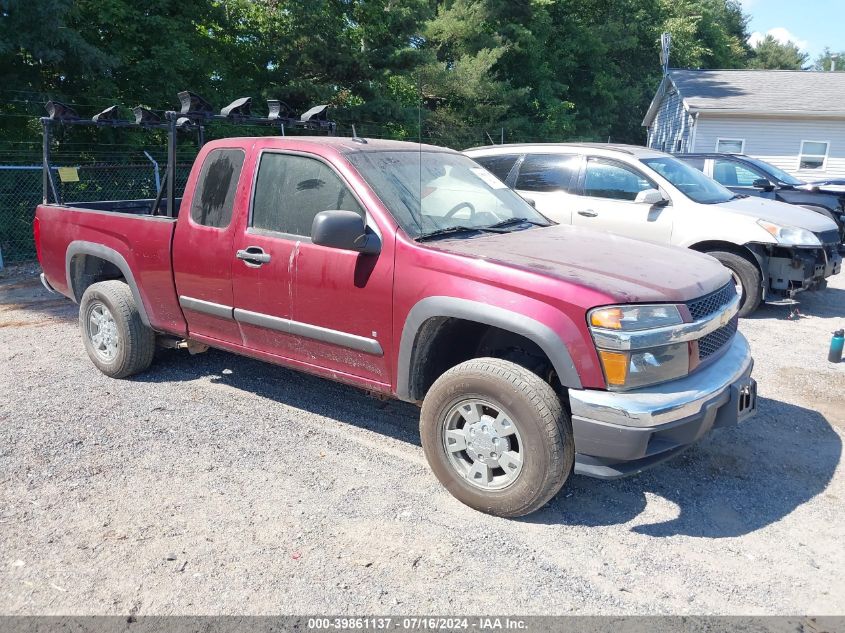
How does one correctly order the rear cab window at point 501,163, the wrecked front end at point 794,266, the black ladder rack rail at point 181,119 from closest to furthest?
the black ladder rack rail at point 181,119
the wrecked front end at point 794,266
the rear cab window at point 501,163

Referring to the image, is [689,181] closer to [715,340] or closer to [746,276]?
[746,276]

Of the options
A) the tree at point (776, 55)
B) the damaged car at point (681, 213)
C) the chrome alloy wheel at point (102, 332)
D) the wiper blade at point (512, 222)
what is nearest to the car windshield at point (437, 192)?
the wiper blade at point (512, 222)

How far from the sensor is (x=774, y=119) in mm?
23484

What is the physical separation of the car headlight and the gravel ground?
32.5 inches

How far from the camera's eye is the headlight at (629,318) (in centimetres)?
320

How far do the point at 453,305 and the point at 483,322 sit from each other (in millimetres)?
187

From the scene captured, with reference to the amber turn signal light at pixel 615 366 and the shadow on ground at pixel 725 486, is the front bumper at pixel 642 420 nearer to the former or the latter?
the amber turn signal light at pixel 615 366

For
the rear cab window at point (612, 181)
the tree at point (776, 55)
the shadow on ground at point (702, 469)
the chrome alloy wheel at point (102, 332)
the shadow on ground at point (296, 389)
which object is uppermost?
the tree at point (776, 55)

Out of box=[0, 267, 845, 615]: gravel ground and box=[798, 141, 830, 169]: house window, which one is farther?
box=[798, 141, 830, 169]: house window

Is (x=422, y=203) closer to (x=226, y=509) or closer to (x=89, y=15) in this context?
(x=226, y=509)

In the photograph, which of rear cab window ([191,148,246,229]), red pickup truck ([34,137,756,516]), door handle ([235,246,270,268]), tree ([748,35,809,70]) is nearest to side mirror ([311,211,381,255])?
red pickup truck ([34,137,756,516])

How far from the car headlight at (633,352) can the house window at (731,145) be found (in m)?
23.8

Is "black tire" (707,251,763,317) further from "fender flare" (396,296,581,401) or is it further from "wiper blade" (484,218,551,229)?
"fender flare" (396,296,581,401)

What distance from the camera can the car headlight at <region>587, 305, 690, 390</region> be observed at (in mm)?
3195
